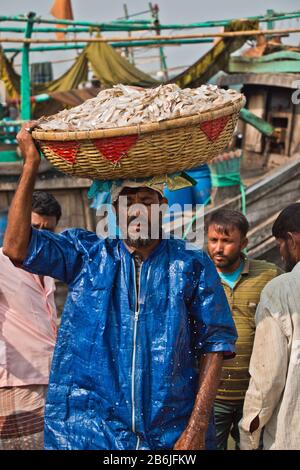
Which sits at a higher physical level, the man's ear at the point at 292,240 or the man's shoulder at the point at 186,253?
the man's shoulder at the point at 186,253

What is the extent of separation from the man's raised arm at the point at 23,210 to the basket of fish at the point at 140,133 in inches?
2.1

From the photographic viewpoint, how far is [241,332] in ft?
11.8

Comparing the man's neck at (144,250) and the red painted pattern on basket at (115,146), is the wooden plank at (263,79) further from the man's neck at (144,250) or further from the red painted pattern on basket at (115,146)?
the red painted pattern on basket at (115,146)

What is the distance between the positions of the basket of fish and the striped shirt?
1.21 meters

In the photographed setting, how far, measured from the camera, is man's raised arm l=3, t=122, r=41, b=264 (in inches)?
97.0

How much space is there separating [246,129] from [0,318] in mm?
7475

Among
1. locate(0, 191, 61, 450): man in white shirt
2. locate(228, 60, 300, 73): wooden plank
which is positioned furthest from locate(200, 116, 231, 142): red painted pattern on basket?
locate(228, 60, 300, 73): wooden plank

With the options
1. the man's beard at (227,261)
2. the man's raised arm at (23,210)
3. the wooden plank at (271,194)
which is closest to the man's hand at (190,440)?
the man's raised arm at (23,210)

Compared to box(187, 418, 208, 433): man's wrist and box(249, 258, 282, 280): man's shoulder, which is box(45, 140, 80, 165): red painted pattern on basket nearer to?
box(187, 418, 208, 433): man's wrist

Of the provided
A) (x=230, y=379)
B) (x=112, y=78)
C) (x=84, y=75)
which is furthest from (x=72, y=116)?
(x=84, y=75)

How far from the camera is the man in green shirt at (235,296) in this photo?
3592 millimetres

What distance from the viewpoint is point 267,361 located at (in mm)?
2773

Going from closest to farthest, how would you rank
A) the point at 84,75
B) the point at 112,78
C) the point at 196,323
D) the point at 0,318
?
the point at 196,323, the point at 0,318, the point at 112,78, the point at 84,75
